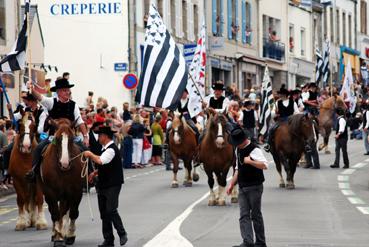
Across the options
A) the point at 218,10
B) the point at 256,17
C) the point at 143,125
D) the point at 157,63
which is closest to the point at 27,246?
the point at 157,63

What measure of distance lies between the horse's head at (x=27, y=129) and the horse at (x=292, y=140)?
8.55 meters

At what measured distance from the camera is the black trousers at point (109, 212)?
605 inches

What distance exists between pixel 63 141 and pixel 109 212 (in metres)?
1.34

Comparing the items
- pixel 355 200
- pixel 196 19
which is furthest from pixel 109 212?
pixel 196 19

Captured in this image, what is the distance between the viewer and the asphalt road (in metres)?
16.3

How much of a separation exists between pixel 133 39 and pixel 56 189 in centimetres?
3201

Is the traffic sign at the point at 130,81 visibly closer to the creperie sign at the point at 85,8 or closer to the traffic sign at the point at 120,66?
the traffic sign at the point at 120,66

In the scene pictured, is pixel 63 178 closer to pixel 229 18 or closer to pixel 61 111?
pixel 61 111

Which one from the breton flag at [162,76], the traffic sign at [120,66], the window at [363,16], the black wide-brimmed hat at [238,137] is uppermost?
the window at [363,16]

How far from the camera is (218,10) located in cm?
6022

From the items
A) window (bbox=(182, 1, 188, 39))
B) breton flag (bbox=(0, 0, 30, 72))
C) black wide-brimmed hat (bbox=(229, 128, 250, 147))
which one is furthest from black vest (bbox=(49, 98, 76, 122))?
window (bbox=(182, 1, 188, 39))

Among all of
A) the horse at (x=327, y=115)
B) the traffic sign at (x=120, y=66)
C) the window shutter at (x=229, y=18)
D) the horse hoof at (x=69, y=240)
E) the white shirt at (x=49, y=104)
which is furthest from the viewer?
the window shutter at (x=229, y=18)

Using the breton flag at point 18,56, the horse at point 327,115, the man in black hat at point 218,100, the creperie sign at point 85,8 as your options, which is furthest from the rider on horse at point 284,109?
the creperie sign at point 85,8

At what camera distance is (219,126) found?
21.9 m
